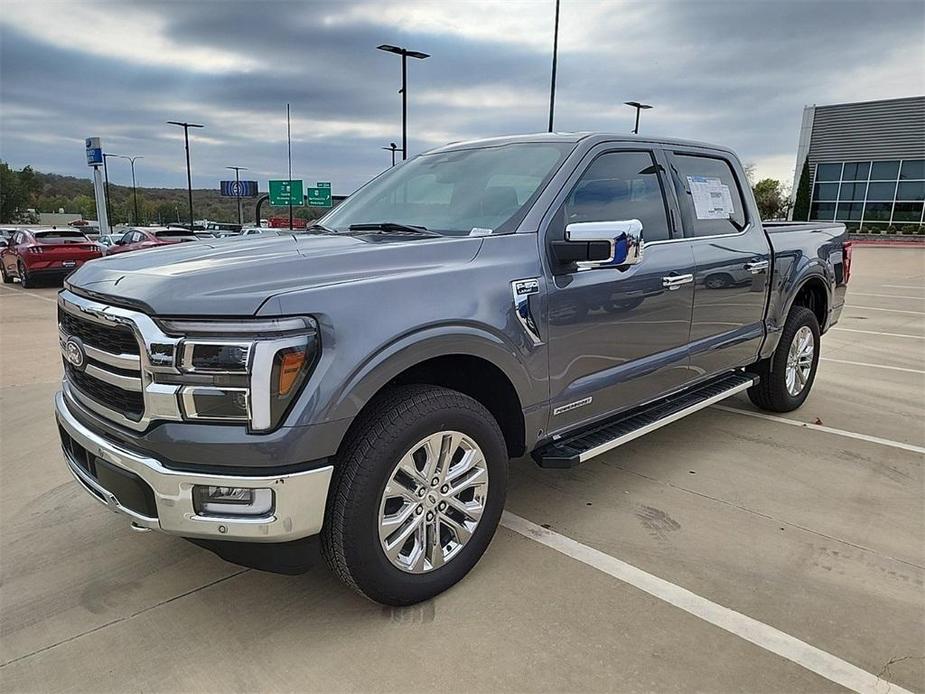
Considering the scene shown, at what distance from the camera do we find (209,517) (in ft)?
7.13

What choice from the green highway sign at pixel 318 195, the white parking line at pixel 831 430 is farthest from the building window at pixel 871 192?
the white parking line at pixel 831 430

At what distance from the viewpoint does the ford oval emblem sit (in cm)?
253

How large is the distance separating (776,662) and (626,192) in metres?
2.36

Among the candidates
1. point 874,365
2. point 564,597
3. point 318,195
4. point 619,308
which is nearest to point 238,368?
point 564,597

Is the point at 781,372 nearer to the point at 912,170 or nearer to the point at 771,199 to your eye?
the point at 912,170

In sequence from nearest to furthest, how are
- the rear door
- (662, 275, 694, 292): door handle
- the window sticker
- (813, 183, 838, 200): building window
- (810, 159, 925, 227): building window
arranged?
1. (662, 275, 694, 292): door handle
2. the rear door
3. the window sticker
4. (810, 159, 925, 227): building window
5. (813, 183, 838, 200): building window

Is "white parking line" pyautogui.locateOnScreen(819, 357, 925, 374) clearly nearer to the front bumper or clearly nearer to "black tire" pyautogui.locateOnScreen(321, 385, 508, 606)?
"black tire" pyautogui.locateOnScreen(321, 385, 508, 606)

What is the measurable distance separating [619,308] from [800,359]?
8.94ft

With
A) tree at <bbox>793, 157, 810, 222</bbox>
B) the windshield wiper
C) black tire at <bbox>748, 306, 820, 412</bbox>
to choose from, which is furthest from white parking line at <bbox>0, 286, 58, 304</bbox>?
tree at <bbox>793, 157, 810, 222</bbox>

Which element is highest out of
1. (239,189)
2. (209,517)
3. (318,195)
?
(239,189)

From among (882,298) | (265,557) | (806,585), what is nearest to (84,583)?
(265,557)

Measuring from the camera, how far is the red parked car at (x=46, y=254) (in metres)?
16.1

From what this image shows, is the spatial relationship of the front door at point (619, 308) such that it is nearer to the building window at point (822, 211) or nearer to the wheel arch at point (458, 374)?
the wheel arch at point (458, 374)

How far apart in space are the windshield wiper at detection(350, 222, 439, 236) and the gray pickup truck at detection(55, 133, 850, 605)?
0.05ft
